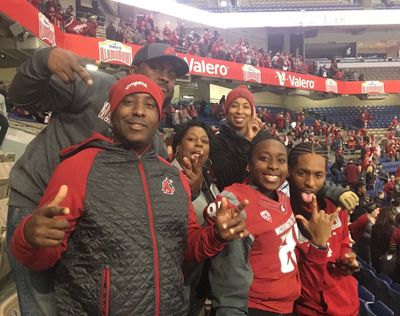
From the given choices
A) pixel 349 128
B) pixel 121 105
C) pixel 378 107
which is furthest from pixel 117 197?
pixel 378 107

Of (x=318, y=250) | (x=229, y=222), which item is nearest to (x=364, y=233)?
(x=318, y=250)

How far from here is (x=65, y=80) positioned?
55.7 inches

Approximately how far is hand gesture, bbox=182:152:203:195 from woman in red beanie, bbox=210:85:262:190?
0.37m

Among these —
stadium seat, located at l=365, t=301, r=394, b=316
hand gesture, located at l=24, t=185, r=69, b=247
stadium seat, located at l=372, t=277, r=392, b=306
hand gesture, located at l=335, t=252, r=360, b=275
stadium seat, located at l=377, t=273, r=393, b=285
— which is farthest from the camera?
stadium seat, located at l=377, t=273, r=393, b=285

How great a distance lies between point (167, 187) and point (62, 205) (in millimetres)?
357

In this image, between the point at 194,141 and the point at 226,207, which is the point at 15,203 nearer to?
the point at 226,207

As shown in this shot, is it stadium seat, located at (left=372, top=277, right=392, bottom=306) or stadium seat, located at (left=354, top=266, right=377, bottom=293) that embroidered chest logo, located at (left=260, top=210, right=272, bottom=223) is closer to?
stadium seat, located at (left=372, top=277, right=392, bottom=306)

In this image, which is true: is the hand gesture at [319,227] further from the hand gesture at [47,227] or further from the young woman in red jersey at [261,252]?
the hand gesture at [47,227]

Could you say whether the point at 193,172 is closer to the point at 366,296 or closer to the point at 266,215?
the point at 266,215

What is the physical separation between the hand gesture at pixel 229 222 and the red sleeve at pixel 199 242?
56 millimetres

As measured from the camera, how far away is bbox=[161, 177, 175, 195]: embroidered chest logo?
4.76 feet

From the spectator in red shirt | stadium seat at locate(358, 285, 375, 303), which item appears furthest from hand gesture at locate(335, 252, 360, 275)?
the spectator in red shirt

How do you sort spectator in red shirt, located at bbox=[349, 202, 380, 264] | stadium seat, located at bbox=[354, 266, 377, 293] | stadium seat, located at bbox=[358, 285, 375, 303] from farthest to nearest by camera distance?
spectator in red shirt, located at bbox=[349, 202, 380, 264] < stadium seat, located at bbox=[354, 266, 377, 293] < stadium seat, located at bbox=[358, 285, 375, 303]

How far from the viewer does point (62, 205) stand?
4.15ft
